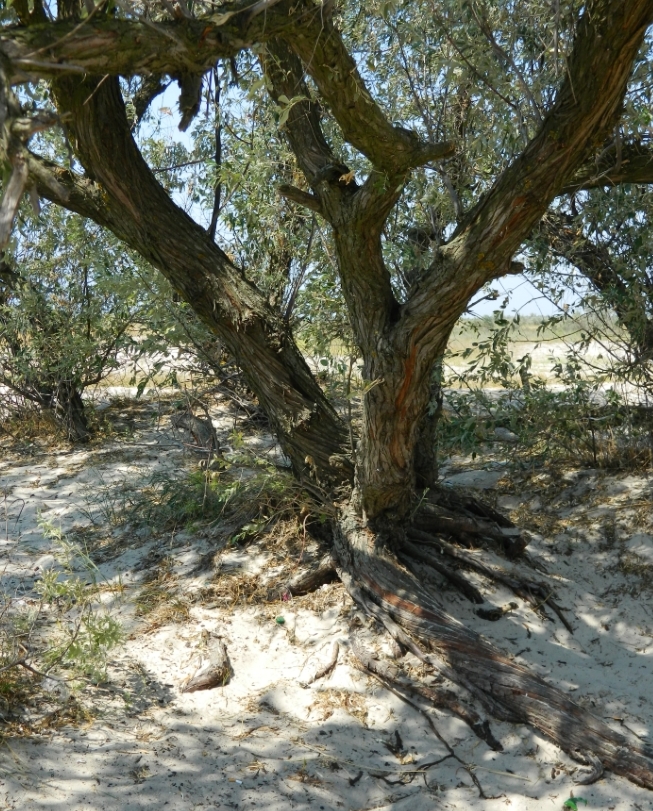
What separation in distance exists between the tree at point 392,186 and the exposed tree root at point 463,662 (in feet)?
0.03

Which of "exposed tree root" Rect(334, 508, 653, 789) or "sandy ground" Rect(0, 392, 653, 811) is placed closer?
"sandy ground" Rect(0, 392, 653, 811)

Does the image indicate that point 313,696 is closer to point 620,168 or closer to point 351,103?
→ point 351,103

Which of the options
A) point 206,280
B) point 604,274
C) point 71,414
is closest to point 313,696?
point 206,280

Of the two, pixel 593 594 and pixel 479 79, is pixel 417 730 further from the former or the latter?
pixel 479 79

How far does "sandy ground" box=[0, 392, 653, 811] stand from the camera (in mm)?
3729

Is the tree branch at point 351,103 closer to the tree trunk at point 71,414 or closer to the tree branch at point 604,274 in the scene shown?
the tree branch at point 604,274

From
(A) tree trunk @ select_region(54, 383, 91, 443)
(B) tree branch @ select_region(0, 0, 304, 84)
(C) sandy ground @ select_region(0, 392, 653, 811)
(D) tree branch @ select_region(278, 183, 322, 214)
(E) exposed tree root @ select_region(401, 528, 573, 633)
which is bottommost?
(C) sandy ground @ select_region(0, 392, 653, 811)

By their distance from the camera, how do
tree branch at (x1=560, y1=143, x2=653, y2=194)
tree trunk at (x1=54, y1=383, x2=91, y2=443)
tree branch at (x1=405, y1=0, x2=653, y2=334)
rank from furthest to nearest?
tree trunk at (x1=54, y1=383, x2=91, y2=443) < tree branch at (x1=560, y1=143, x2=653, y2=194) < tree branch at (x1=405, y1=0, x2=653, y2=334)

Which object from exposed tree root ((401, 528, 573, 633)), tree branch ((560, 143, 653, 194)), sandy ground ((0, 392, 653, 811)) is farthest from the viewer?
exposed tree root ((401, 528, 573, 633))

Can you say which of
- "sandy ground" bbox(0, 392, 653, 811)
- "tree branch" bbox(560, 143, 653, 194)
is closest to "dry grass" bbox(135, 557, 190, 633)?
"sandy ground" bbox(0, 392, 653, 811)

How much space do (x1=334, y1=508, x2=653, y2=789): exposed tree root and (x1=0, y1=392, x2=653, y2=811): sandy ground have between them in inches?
3.3

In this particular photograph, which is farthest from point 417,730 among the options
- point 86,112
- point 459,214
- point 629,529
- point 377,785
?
point 86,112

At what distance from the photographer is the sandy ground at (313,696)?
373 centimetres

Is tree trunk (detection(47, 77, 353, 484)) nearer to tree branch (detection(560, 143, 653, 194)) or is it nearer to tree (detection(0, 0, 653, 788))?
tree (detection(0, 0, 653, 788))
